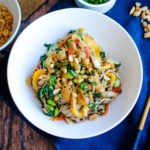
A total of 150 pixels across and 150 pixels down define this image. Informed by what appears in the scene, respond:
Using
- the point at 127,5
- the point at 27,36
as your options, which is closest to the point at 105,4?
the point at 127,5

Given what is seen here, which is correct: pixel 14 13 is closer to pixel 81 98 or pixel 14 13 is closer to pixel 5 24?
pixel 5 24

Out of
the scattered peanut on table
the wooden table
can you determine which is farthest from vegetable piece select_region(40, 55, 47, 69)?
the scattered peanut on table

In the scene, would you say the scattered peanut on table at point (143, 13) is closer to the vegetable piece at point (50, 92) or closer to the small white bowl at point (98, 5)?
the small white bowl at point (98, 5)

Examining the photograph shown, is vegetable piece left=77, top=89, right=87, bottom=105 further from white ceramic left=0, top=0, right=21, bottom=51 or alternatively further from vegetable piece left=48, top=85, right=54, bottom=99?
white ceramic left=0, top=0, right=21, bottom=51

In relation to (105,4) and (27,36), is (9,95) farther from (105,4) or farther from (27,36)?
(105,4)

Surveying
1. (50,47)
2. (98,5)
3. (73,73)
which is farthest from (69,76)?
(98,5)

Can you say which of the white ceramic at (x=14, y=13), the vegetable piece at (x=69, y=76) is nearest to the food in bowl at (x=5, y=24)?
the white ceramic at (x=14, y=13)
